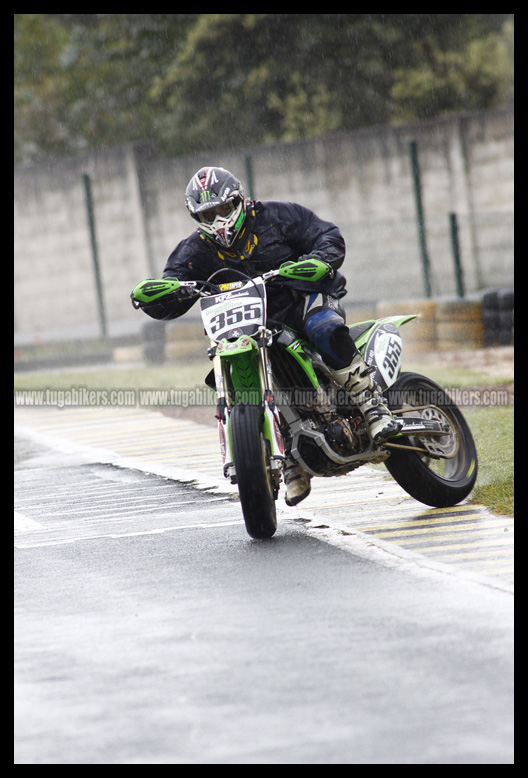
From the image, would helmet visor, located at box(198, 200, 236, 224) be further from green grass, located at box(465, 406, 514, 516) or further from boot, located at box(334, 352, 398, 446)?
green grass, located at box(465, 406, 514, 516)

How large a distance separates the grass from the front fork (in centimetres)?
144

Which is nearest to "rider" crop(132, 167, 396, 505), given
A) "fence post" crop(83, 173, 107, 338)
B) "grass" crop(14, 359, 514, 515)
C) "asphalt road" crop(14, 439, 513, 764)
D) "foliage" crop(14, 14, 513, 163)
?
"asphalt road" crop(14, 439, 513, 764)

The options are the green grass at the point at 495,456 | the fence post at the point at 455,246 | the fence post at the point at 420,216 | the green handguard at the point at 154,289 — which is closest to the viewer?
the green handguard at the point at 154,289

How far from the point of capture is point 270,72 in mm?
28141

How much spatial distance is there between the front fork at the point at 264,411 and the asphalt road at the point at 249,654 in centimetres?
47

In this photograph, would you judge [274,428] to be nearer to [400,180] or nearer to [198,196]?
[198,196]

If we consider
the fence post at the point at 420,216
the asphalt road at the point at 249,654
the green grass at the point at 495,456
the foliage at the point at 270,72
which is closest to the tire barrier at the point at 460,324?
the fence post at the point at 420,216

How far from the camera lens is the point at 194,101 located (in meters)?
29.3

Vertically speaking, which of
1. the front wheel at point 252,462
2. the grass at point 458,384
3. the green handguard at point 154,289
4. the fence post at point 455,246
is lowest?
the grass at point 458,384

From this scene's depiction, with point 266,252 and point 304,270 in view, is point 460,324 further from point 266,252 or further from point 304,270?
point 304,270

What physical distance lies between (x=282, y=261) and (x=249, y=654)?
295 centimetres

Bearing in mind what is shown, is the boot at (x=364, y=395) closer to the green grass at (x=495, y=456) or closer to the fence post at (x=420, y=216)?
the green grass at (x=495, y=456)

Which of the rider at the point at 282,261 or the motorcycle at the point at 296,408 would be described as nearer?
the motorcycle at the point at 296,408

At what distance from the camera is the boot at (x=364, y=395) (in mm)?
7160
